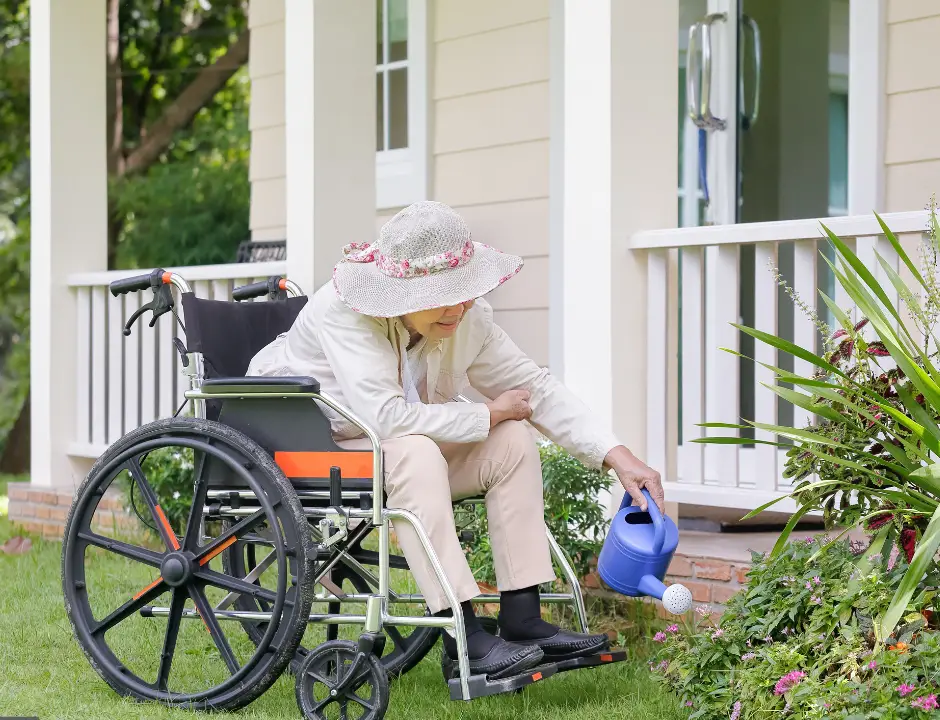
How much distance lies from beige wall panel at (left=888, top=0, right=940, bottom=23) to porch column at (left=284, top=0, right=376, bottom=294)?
5.85ft

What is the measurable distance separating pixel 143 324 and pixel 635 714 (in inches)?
136

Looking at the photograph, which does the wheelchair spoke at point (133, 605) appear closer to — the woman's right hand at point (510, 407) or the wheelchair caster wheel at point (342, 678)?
the wheelchair caster wheel at point (342, 678)

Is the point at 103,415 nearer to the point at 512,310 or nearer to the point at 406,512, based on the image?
the point at 512,310

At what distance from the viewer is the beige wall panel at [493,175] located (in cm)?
546

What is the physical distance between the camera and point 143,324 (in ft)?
18.4

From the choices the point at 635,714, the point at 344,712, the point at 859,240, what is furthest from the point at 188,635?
the point at 859,240

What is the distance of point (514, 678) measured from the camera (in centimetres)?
258

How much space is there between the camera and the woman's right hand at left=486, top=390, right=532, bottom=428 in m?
2.89

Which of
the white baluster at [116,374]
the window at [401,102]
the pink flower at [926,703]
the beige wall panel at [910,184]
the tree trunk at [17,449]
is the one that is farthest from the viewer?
the tree trunk at [17,449]

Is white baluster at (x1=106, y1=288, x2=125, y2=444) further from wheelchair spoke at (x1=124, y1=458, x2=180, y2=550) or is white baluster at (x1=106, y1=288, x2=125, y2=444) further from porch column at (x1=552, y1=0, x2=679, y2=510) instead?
wheelchair spoke at (x1=124, y1=458, x2=180, y2=550)

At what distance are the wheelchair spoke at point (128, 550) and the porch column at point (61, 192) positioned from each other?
2795 millimetres

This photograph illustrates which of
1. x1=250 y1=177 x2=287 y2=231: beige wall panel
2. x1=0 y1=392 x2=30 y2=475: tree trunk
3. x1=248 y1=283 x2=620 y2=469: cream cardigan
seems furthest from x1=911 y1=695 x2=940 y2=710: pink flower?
x1=0 y1=392 x2=30 y2=475: tree trunk

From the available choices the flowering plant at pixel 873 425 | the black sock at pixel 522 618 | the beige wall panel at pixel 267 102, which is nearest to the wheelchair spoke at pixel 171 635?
the black sock at pixel 522 618

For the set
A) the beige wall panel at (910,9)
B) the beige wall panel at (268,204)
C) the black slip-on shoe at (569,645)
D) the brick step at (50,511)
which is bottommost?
the brick step at (50,511)
